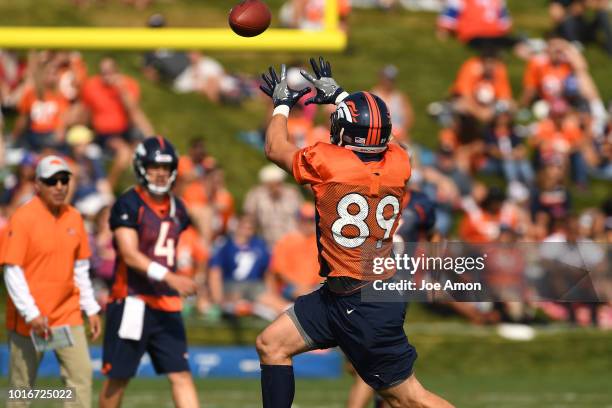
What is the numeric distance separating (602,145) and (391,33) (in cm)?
471

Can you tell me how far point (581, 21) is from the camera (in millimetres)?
18031

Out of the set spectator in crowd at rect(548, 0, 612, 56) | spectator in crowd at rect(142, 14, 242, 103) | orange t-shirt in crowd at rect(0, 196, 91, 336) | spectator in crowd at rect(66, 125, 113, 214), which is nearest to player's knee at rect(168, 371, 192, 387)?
orange t-shirt in crowd at rect(0, 196, 91, 336)

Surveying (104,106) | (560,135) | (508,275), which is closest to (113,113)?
(104,106)

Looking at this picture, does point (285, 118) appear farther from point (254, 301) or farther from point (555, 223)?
point (555, 223)

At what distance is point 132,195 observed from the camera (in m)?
Result: 7.52

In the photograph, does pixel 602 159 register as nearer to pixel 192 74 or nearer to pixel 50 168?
pixel 192 74

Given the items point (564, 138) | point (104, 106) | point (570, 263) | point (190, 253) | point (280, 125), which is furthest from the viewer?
point (564, 138)

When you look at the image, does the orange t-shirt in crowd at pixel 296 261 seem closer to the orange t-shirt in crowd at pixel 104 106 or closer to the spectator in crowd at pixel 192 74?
the orange t-shirt in crowd at pixel 104 106

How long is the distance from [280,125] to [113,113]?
731 centimetres

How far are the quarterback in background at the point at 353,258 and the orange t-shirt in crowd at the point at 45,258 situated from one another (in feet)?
5.28

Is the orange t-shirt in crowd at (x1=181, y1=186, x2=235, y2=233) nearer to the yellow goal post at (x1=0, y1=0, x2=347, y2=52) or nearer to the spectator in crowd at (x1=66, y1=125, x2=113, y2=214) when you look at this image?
the spectator in crowd at (x1=66, y1=125, x2=113, y2=214)

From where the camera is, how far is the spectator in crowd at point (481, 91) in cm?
1483

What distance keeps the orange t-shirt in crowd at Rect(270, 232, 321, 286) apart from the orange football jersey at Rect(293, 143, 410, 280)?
5.85m

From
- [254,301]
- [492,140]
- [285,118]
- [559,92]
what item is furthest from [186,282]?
[559,92]
